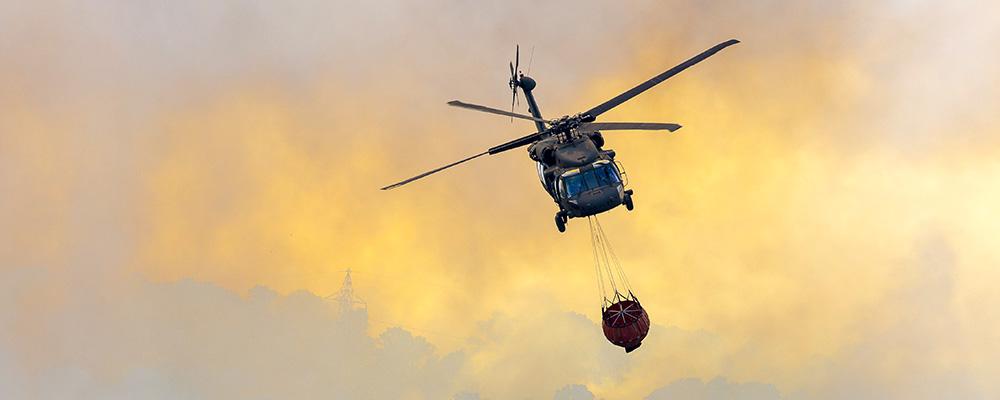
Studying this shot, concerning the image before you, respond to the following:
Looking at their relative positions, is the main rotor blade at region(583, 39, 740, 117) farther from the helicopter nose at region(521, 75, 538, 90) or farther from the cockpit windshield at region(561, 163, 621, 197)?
the helicopter nose at region(521, 75, 538, 90)

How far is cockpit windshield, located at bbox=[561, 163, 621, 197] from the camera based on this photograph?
5341cm

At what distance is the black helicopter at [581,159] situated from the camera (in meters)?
52.8

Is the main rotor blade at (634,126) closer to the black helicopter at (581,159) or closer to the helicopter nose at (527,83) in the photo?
the black helicopter at (581,159)

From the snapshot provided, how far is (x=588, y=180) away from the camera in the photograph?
53500mm

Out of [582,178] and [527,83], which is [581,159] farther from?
[527,83]

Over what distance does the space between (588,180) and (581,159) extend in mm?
1712

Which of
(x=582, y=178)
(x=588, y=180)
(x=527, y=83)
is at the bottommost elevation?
(x=588, y=180)

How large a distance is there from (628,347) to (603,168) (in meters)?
13.4

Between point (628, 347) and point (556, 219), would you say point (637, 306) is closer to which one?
point (628, 347)

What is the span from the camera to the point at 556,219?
189 ft

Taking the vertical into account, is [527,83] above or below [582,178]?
above

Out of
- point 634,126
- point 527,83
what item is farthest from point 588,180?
point 527,83

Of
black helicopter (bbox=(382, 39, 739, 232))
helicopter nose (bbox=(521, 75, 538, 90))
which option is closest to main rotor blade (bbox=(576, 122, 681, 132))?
black helicopter (bbox=(382, 39, 739, 232))

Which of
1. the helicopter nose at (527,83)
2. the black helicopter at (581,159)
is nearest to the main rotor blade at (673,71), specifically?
the black helicopter at (581,159)
